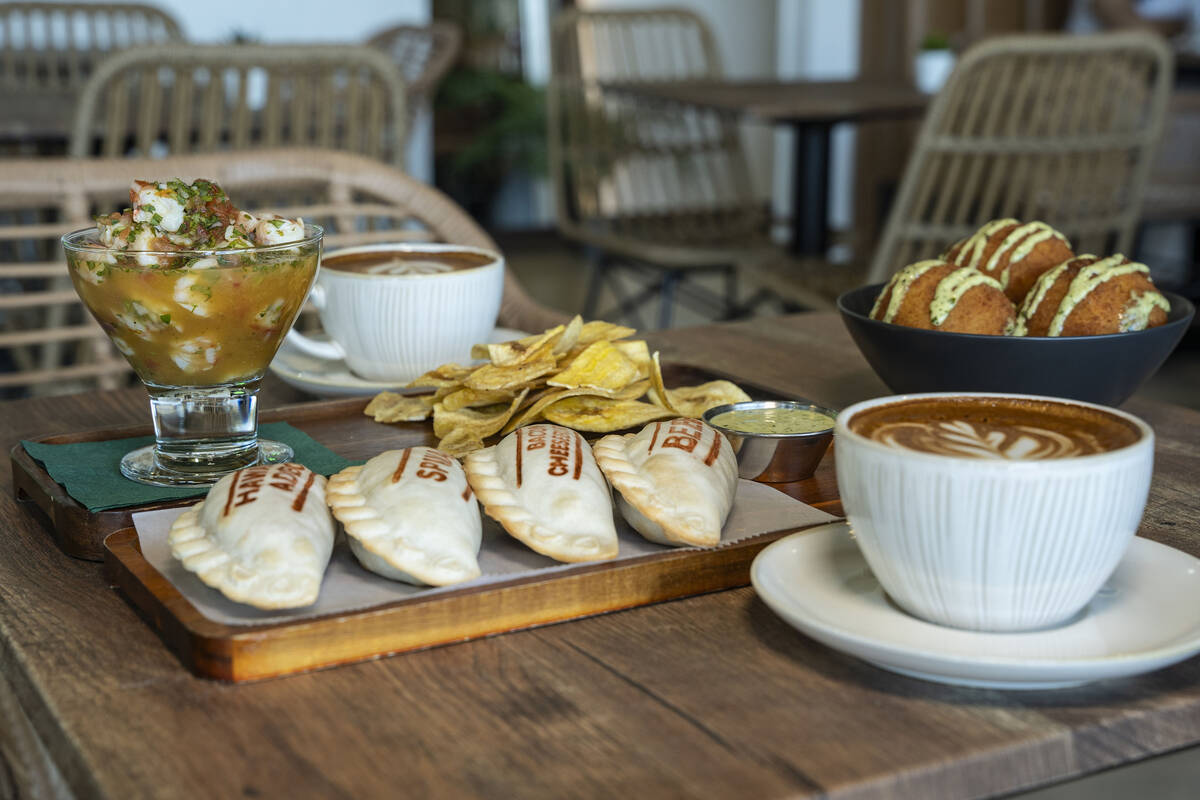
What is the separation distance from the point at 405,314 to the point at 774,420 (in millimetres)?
321

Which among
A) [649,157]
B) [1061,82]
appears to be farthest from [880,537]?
[649,157]

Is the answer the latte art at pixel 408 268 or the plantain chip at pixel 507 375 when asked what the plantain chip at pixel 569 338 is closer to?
the plantain chip at pixel 507 375

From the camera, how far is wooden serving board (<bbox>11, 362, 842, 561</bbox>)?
0.66 metres

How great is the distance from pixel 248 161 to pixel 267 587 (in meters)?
1.06

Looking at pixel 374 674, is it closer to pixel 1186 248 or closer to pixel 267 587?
pixel 267 587

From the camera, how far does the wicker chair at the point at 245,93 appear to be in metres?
1.85

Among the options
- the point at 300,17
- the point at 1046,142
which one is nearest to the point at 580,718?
the point at 1046,142

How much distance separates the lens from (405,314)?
3.17ft

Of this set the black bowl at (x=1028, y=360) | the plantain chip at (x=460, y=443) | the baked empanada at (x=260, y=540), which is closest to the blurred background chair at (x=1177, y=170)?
the black bowl at (x=1028, y=360)

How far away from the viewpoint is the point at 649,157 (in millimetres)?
3561

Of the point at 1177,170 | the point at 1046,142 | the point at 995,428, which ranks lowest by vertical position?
the point at 1177,170

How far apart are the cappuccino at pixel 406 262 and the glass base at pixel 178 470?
246 mm

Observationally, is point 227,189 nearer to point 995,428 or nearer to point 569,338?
point 569,338

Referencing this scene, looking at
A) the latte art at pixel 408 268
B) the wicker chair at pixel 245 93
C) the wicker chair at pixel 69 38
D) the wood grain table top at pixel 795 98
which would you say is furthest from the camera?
the wicker chair at pixel 69 38
